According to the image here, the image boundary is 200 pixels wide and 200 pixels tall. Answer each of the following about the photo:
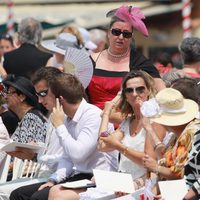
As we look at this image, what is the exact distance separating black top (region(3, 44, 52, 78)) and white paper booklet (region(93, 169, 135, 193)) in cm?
402

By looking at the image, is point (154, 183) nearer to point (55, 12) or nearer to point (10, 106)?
point (10, 106)

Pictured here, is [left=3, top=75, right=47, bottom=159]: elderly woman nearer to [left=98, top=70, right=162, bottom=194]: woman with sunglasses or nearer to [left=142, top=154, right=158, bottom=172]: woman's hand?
[left=98, top=70, right=162, bottom=194]: woman with sunglasses

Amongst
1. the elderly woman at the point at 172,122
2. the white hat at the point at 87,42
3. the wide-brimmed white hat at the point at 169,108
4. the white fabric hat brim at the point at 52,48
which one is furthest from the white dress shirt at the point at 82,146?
the white hat at the point at 87,42

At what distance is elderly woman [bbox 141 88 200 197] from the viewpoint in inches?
229

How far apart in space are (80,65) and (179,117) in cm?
191

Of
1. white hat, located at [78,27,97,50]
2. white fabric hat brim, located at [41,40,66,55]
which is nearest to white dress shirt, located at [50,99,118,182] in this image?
white fabric hat brim, located at [41,40,66,55]

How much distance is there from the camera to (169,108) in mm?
6047

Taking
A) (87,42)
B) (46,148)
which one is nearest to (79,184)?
(46,148)

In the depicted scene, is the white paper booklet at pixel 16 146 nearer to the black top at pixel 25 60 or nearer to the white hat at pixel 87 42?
the black top at pixel 25 60

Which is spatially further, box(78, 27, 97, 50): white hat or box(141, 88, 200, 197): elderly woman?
box(78, 27, 97, 50): white hat

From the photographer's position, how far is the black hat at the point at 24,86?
26.9ft

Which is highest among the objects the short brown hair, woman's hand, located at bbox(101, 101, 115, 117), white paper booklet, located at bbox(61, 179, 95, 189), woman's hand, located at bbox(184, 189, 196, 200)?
the short brown hair

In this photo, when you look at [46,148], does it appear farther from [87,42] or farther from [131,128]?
[87,42]

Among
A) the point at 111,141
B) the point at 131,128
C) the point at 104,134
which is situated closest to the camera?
the point at 111,141
